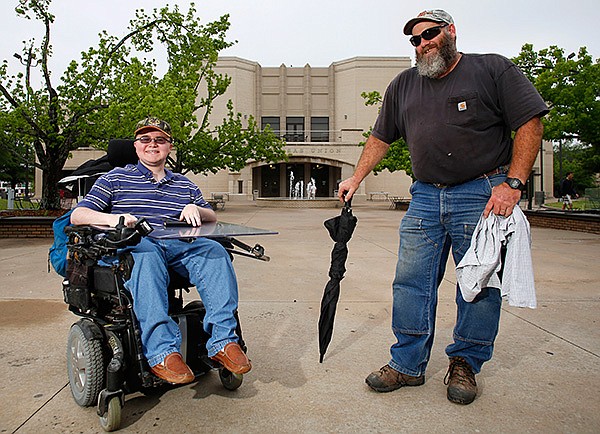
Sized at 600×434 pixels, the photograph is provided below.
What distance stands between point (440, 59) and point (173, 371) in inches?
89.0

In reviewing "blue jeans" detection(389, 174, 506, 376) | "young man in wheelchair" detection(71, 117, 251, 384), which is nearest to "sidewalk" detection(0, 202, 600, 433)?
"blue jeans" detection(389, 174, 506, 376)

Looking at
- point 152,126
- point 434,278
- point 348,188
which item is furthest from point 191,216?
point 434,278

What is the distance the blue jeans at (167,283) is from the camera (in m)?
2.55

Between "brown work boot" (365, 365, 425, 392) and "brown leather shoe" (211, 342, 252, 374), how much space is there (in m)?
0.86

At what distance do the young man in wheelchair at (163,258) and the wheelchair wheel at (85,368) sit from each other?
0.31 metres

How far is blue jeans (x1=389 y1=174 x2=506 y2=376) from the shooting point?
2.93 meters

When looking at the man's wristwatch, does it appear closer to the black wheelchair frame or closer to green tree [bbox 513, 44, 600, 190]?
the black wheelchair frame

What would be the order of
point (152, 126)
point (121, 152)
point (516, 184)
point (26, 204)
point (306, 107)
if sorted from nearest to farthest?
point (516, 184)
point (152, 126)
point (121, 152)
point (26, 204)
point (306, 107)

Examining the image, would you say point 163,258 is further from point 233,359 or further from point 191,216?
point 233,359

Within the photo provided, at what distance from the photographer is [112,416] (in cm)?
248

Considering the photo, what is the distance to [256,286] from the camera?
20.4 ft

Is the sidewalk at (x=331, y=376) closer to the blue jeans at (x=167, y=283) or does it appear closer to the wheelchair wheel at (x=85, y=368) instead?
the wheelchair wheel at (x=85, y=368)

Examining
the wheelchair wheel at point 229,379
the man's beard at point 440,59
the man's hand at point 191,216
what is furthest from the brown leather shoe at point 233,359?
the man's beard at point 440,59

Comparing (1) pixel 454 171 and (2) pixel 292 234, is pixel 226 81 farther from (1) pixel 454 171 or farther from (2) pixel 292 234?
(1) pixel 454 171
